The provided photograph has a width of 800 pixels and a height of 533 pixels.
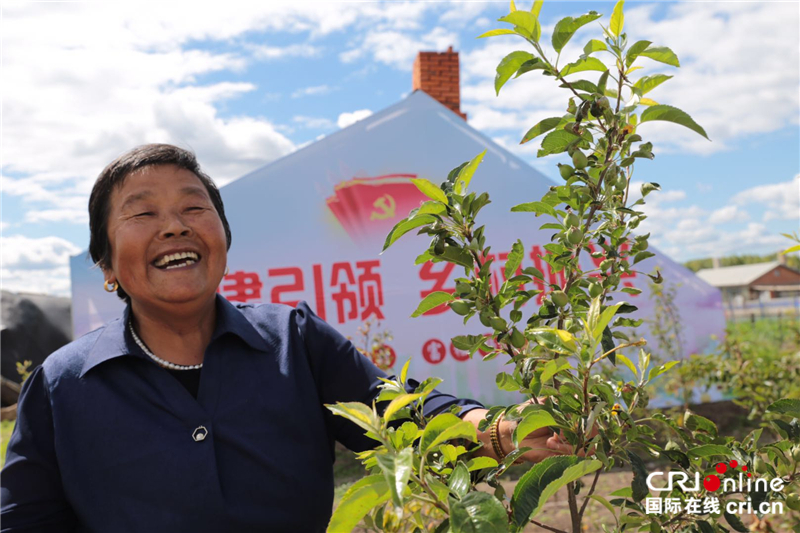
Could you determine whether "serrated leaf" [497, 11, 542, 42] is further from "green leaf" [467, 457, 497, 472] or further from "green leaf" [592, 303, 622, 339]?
"green leaf" [467, 457, 497, 472]

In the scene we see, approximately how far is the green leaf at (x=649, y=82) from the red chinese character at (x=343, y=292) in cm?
400

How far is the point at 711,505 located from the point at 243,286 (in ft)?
13.3

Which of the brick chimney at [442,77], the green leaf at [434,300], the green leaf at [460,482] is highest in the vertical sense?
the brick chimney at [442,77]

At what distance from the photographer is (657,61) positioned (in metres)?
0.87

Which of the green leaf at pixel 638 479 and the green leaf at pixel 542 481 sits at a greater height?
the green leaf at pixel 542 481

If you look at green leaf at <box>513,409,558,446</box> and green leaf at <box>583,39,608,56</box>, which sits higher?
green leaf at <box>583,39,608,56</box>

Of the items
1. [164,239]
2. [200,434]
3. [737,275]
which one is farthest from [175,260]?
[737,275]

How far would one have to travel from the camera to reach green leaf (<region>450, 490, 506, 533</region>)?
1.89 ft

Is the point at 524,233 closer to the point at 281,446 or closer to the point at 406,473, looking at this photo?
the point at 281,446

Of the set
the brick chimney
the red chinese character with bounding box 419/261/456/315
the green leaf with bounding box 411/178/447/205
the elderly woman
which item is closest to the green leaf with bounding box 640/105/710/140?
the green leaf with bounding box 411/178/447/205

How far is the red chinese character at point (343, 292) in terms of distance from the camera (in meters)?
4.79

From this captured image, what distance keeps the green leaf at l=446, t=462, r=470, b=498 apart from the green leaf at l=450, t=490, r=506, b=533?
3 cm

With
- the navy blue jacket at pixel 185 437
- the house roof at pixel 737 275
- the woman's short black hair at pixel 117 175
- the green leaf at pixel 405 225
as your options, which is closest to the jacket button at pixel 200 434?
the navy blue jacket at pixel 185 437

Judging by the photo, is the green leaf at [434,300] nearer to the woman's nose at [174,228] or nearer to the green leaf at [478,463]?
the green leaf at [478,463]
